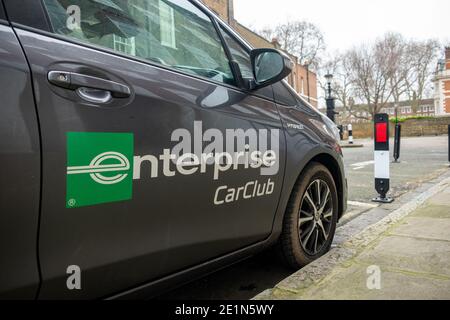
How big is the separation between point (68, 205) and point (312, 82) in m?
42.1

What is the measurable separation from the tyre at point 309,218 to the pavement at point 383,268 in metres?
0.14

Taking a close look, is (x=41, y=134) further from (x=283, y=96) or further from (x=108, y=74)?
(x=283, y=96)

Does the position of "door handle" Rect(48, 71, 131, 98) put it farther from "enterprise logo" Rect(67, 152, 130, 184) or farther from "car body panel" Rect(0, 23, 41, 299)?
"enterprise logo" Rect(67, 152, 130, 184)

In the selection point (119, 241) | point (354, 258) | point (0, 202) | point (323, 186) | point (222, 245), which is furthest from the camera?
point (323, 186)

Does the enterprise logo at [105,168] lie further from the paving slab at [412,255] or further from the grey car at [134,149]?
the paving slab at [412,255]

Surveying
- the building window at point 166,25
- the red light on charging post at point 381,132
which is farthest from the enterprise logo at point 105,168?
the red light on charging post at point 381,132

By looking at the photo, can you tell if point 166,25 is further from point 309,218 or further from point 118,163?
point 309,218

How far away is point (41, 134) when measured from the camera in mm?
1184

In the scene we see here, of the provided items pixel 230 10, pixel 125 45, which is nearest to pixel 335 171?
pixel 125 45

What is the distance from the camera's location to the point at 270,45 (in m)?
28.3

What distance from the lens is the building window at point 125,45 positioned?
164 cm

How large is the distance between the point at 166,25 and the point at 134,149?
2.72 ft
